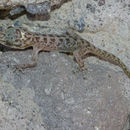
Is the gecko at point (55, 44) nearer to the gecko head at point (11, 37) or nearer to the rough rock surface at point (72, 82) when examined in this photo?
the gecko head at point (11, 37)

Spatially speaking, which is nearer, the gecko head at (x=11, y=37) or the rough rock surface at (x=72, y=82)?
the rough rock surface at (x=72, y=82)

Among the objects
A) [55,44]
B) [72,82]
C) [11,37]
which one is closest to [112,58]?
[72,82]

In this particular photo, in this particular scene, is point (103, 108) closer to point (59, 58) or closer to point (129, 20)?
point (59, 58)

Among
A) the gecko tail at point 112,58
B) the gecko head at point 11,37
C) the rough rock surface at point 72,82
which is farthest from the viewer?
the gecko tail at point 112,58

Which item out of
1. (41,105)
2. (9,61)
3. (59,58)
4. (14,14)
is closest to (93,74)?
(59,58)

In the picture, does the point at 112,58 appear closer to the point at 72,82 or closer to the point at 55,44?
the point at 72,82

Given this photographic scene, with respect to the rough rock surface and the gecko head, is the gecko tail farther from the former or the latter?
the gecko head

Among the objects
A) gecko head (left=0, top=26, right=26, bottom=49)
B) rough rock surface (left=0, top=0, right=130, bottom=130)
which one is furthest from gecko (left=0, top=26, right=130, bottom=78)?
rough rock surface (left=0, top=0, right=130, bottom=130)

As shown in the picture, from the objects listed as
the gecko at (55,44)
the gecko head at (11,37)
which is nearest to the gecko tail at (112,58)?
the gecko at (55,44)
